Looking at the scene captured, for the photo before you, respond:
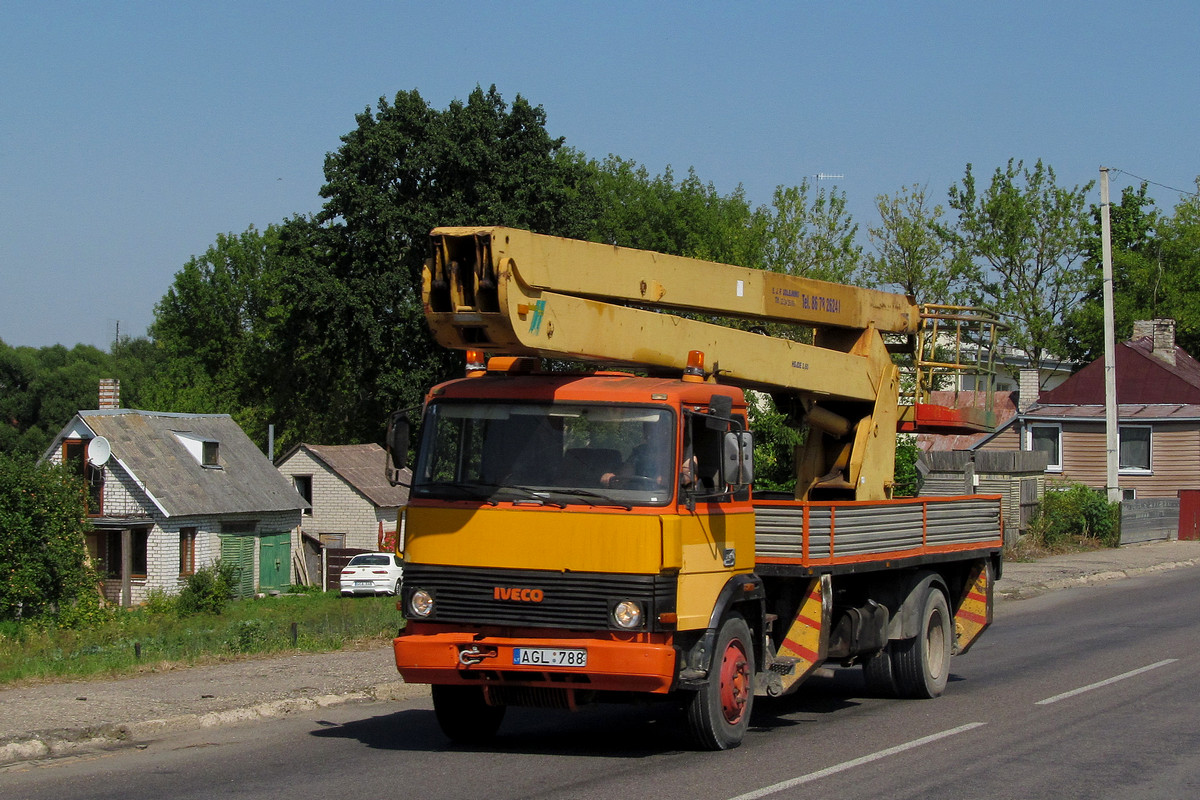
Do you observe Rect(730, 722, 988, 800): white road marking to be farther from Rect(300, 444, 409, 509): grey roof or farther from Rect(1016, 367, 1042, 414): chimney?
Rect(1016, 367, 1042, 414): chimney

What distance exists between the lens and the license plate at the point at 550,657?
815cm

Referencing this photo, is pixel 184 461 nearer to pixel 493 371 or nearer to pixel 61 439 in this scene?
pixel 61 439

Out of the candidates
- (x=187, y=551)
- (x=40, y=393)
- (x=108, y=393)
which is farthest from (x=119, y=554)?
(x=40, y=393)

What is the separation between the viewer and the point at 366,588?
140 feet

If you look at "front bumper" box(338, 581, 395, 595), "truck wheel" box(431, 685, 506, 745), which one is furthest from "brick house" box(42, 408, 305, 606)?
"truck wheel" box(431, 685, 506, 745)

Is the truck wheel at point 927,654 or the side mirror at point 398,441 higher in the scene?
the side mirror at point 398,441

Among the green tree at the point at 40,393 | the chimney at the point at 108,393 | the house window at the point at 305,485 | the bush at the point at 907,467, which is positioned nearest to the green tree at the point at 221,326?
the green tree at the point at 40,393

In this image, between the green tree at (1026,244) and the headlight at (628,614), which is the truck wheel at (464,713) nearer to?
the headlight at (628,614)

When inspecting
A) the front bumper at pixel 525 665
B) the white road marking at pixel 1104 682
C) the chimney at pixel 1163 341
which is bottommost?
the white road marking at pixel 1104 682

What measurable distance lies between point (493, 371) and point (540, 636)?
2132mm

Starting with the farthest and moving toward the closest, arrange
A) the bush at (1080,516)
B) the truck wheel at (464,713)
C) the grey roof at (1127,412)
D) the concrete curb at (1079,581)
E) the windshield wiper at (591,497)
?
the grey roof at (1127,412) → the bush at (1080,516) → the concrete curb at (1079,581) → the truck wheel at (464,713) → the windshield wiper at (591,497)

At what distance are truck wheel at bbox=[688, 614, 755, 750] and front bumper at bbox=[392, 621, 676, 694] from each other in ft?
1.97

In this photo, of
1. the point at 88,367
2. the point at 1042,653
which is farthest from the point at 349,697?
the point at 88,367

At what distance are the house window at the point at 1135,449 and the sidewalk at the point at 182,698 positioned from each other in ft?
130
